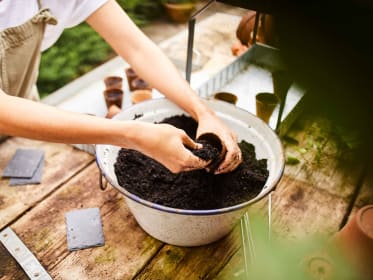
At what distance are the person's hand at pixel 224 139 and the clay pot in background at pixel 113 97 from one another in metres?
0.76

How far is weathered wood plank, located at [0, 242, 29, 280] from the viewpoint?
3.98ft

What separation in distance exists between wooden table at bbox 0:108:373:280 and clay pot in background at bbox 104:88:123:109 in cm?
41

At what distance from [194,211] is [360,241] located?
1.54ft

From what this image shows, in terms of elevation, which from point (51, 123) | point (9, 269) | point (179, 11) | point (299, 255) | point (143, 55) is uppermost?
point (51, 123)

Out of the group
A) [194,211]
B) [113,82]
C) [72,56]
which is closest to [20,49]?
[113,82]

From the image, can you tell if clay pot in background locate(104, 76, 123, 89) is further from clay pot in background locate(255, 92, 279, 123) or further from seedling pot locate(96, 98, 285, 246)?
clay pot in background locate(255, 92, 279, 123)

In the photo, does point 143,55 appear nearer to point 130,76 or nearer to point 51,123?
point 51,123

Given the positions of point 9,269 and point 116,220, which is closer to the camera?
point 9,269

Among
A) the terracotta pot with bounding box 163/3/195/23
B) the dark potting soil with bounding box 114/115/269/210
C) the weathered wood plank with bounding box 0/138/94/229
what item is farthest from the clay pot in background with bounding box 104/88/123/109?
the terracotta pot with bounding box 163/3/195/23

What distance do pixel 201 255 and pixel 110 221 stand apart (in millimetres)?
A: 348

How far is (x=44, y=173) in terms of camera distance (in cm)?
158

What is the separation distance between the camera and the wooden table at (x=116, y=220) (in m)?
1.26

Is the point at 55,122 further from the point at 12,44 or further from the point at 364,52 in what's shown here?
the point at 364,52

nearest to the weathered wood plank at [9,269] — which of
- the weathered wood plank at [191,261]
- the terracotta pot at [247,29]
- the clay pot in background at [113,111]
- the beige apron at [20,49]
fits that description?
the weathered wood plank at [191,261]
